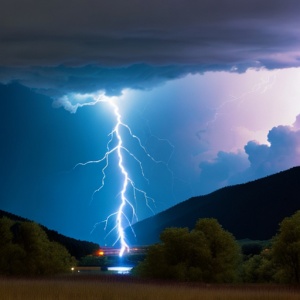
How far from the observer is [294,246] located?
63562 millimetres

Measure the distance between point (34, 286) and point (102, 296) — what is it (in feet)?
17.8

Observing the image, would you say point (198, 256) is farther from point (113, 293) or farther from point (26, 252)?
point (113, 293)

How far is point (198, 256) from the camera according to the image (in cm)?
6962

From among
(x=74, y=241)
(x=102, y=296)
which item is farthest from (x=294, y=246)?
(x=74, y=241)

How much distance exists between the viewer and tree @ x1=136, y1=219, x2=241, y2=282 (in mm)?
69312

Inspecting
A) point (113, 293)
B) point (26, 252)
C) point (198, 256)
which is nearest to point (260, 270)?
point (198, 256)

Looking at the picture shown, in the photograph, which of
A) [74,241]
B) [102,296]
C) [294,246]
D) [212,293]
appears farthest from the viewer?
[74,241]

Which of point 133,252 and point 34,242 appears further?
point 133,252

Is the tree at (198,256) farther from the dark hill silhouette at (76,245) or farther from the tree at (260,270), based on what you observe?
the dark hill silhouette at (76,245)

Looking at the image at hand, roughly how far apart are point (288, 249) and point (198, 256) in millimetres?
9538

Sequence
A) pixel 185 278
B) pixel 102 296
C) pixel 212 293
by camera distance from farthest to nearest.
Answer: pixel 185 278
pixel 212 293
pixel 102 296

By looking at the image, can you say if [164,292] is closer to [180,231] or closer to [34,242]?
[180,231]

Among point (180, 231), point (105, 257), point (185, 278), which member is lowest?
point (185, 278)

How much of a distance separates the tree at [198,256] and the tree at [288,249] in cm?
636
